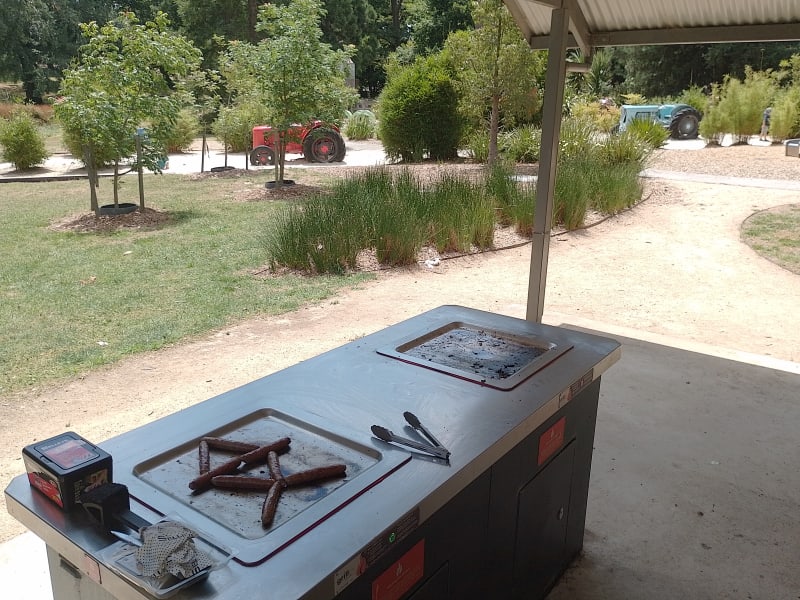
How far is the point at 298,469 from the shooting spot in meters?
1.42

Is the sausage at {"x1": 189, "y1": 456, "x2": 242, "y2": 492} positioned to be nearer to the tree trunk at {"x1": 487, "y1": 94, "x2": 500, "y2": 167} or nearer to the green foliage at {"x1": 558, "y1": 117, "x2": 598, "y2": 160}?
the green foliage at {"x1": 558, "y1": 117, "x2": 598, "y2": 160}

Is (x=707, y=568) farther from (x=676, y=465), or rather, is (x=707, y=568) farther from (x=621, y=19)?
(x=621, y=19)

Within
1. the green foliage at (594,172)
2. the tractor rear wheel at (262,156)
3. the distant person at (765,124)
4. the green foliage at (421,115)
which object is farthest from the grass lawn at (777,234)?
the tractor rear wheel at (262,156)

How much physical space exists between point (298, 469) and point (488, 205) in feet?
21.1

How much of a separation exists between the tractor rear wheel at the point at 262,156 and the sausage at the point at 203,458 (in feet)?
45.5

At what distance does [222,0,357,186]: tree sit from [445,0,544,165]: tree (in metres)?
2.11

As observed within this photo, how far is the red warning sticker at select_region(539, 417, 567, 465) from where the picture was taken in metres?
1.87

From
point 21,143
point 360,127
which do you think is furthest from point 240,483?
point 360,127

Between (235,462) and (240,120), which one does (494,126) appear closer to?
(240,120)

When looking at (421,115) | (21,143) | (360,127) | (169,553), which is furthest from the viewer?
(360,127)

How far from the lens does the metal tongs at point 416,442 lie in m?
1.44

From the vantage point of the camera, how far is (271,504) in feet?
4.10

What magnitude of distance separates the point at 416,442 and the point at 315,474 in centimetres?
25

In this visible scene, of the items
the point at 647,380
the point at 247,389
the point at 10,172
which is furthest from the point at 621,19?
the point at 10,172
